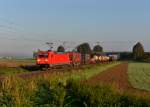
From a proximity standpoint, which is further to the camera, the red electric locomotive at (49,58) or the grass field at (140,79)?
the red electric locomotive at (49,58)

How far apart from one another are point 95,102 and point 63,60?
4967cm

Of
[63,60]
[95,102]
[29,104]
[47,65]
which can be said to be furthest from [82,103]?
Answer: [63,60]

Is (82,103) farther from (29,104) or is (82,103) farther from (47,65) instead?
(47,65)

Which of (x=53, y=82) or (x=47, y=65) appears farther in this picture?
(x=47, y=65)

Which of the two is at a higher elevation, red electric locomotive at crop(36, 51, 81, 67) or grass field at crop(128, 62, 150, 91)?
red electric locomotive at crop(36, 51, 81, 67)

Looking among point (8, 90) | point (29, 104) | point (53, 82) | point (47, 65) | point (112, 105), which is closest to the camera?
point (29, 104)

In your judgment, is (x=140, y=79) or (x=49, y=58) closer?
(x=140, y=79)

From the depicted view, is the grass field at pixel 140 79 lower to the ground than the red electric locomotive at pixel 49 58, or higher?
lower

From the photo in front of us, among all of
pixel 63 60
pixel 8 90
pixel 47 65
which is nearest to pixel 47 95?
pixel 8 90

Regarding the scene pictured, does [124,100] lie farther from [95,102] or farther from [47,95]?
[47,95]

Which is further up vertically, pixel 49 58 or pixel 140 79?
pixel 49 58

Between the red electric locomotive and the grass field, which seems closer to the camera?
the grass field

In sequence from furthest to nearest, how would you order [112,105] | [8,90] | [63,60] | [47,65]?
[63,60], [47,65], [8,90], [112,105]

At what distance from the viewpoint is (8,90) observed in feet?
55.8
